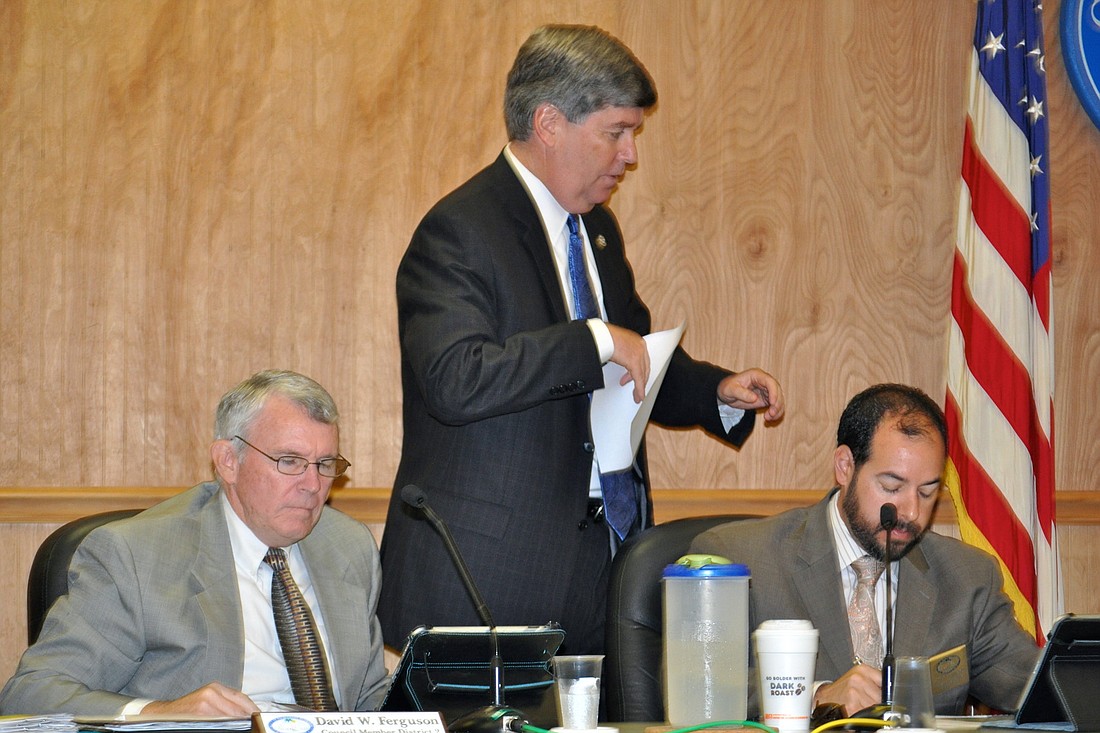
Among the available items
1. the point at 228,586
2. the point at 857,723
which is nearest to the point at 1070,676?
the point at 857,723

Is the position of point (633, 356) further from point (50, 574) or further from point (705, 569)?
point (50, 574)

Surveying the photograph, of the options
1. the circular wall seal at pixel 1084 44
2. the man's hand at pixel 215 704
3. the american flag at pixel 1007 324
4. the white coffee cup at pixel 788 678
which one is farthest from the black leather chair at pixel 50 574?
the circular wall seal at pixel 1084 44

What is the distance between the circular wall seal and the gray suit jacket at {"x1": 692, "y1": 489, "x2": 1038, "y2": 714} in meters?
1.95

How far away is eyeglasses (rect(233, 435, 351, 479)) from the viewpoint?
2.53 m

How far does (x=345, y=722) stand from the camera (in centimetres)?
158

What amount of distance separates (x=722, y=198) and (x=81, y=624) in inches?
96.3

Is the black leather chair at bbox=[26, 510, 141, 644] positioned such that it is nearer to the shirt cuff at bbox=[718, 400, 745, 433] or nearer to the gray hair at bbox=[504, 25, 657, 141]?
the gray hair at bbox=[504, 25, 657, 141]

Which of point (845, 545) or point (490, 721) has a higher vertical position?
point (845, 545)

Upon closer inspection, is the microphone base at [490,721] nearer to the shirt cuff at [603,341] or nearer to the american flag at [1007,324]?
the shirt cuff at [603,341]

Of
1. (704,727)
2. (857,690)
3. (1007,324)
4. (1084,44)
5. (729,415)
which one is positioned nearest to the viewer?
(704,727)

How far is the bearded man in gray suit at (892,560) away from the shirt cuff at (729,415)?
40 cm

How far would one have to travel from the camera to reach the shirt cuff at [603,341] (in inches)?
106

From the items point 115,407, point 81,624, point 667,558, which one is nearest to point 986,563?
point 667,558

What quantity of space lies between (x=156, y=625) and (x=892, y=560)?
4.95ft
